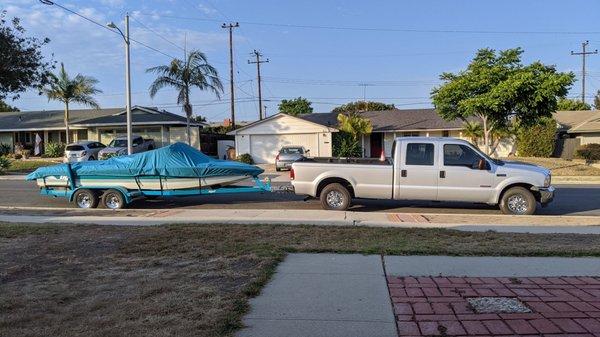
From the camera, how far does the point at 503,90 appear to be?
2569 cm

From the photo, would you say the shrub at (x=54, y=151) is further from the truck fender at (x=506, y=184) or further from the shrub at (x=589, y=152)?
the shrub at (x=589, y=152)

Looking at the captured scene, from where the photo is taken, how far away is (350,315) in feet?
16.1

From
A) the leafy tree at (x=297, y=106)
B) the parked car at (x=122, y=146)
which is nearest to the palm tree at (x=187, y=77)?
the parked car at (x=122, y=146)

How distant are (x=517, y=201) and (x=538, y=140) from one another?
28.0 m

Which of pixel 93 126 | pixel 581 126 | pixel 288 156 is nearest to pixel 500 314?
pixel 288 156

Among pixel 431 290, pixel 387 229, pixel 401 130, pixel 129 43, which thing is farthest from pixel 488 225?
pixel 401 130

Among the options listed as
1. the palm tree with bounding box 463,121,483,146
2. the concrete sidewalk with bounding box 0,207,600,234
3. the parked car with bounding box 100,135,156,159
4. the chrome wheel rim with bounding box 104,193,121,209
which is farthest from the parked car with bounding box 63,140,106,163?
the palm tree with bounding box 463,121,483,146

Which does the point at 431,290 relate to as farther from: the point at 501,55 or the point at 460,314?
the point at 501,55

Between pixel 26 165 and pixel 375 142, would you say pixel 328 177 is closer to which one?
pixel 26 165

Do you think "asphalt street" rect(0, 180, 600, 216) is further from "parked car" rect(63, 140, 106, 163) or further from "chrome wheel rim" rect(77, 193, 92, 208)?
"parked car" rect(63, 140, 106, 163)

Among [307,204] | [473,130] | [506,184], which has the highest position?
[473,130]

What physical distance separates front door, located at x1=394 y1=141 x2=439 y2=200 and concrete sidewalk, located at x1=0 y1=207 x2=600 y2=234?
59 centimetres

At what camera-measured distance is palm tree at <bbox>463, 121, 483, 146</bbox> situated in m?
37.2

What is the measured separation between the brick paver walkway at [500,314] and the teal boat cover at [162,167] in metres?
9.07
